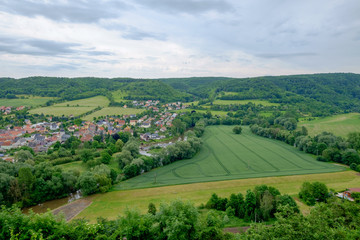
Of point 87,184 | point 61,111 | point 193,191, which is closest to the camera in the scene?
point 87,184

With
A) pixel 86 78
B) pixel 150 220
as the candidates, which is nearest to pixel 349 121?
pixel 150 220

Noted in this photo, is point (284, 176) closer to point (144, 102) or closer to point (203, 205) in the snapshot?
point (203, 205)

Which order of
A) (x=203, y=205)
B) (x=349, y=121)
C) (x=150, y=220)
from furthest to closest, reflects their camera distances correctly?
(x=349, y=121) < (x=203, y=205) < (x=150, y=220)

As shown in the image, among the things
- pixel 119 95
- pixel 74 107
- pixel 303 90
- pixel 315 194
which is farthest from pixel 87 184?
pixel 303 90

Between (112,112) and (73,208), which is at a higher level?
(112,112)

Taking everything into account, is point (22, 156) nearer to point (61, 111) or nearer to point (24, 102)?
point (61, 111)

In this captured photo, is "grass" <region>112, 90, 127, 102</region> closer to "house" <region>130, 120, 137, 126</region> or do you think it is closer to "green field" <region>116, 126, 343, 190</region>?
"house" <region>130, 120, 137, 126</region>

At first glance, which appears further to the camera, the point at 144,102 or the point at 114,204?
the point at 144,102

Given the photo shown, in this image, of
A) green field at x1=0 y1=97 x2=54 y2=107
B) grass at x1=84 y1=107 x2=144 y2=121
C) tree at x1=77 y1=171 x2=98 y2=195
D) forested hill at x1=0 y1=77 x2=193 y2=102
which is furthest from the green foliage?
green field at x1=0 y1=97 x2=54 y2=107
